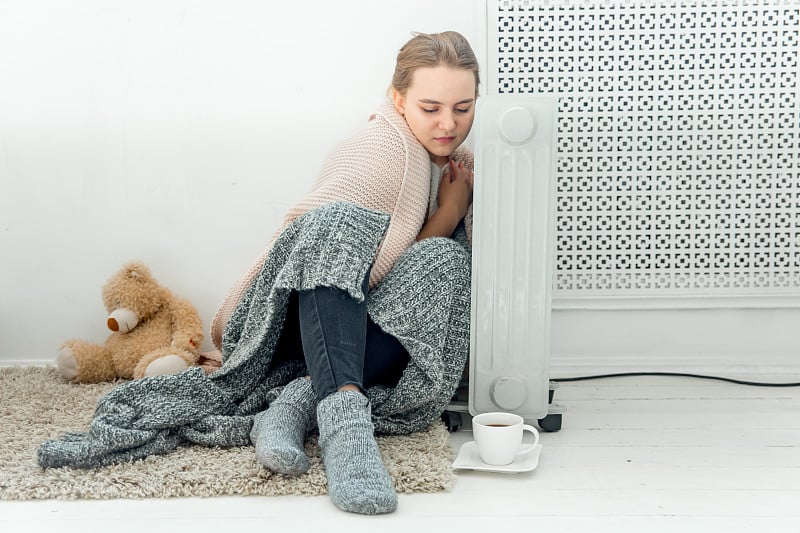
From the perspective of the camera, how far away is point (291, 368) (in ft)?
4.91

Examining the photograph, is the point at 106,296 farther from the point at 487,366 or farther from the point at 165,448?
the point at 487,366

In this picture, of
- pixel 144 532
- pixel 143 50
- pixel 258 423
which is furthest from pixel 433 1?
pixel 144 532

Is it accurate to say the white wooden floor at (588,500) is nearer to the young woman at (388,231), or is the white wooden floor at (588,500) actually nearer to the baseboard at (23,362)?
the young woman at (388,231)

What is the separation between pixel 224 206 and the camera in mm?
1885

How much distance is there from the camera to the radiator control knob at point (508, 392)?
1.38 metres

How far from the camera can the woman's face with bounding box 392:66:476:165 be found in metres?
1.54

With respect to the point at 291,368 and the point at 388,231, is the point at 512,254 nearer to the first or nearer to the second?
the point at 388,231

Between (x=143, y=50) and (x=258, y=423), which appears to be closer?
(x=258, y=423)

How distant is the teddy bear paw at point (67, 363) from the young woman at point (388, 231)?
35cm

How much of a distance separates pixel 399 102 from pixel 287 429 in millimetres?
657

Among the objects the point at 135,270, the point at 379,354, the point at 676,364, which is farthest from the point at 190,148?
Result: the point at 676,364

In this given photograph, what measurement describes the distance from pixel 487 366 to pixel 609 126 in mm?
666

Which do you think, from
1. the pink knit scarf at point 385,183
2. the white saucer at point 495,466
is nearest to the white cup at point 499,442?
the white saucer at point 495,466

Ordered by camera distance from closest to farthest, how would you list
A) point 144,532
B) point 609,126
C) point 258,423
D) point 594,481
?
point 144,532 < point 594,481 < point 258,423 < point 609,126
